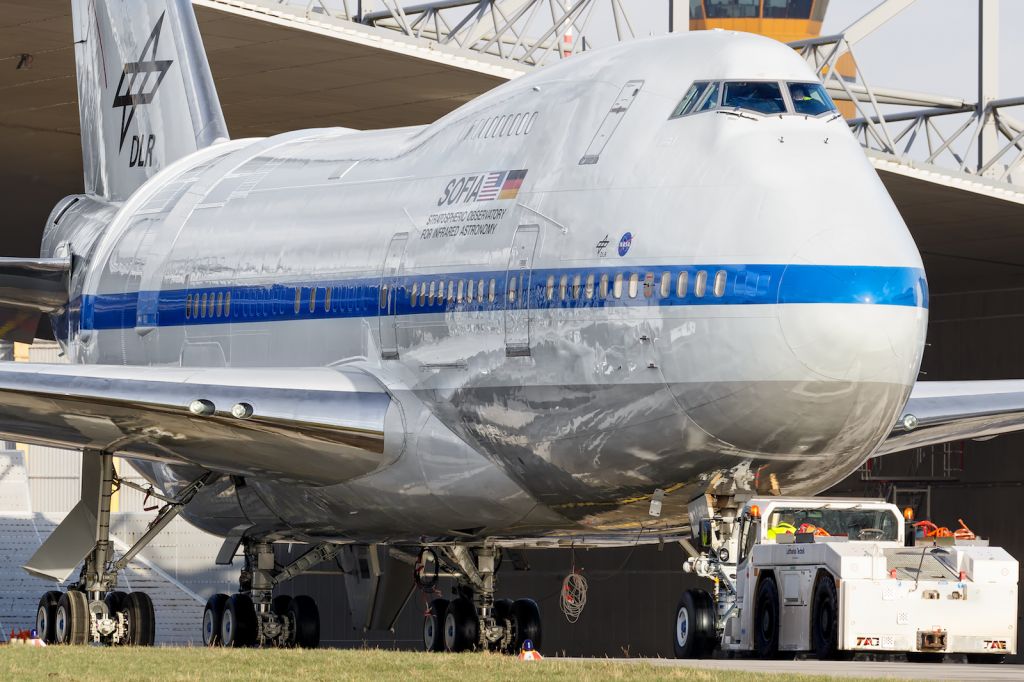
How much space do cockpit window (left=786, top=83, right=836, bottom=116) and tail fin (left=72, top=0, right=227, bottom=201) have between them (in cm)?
1281

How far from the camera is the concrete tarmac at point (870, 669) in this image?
16.3 metres

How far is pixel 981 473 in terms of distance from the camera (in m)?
52.8

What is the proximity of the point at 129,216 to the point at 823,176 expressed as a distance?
1286cm

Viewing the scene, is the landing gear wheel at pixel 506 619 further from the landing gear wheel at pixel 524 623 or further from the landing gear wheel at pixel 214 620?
the landing gear wheel at pixel 214 620

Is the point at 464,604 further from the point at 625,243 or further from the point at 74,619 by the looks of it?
the point at 625,243

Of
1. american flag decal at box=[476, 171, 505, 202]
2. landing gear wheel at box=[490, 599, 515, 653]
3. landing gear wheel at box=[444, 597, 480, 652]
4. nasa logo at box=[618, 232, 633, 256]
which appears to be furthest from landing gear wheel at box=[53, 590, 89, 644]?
nasa logo at box=[618, 232, 633, 256]

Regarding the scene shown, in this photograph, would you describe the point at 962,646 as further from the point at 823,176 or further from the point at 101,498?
the point at 101,498

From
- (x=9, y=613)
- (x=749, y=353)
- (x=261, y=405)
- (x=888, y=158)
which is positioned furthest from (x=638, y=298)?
(x=9, y=613)

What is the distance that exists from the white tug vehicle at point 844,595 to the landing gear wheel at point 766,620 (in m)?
0.01

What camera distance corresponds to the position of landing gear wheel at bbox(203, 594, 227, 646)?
89.2ft

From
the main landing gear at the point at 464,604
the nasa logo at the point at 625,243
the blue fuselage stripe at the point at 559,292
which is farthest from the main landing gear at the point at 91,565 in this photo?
the nasa logo at the point at 625,243

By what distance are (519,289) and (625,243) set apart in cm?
155

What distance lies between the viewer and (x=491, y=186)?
21.2 metres

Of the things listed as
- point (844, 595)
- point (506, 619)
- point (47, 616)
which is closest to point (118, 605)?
point (47, 616)
